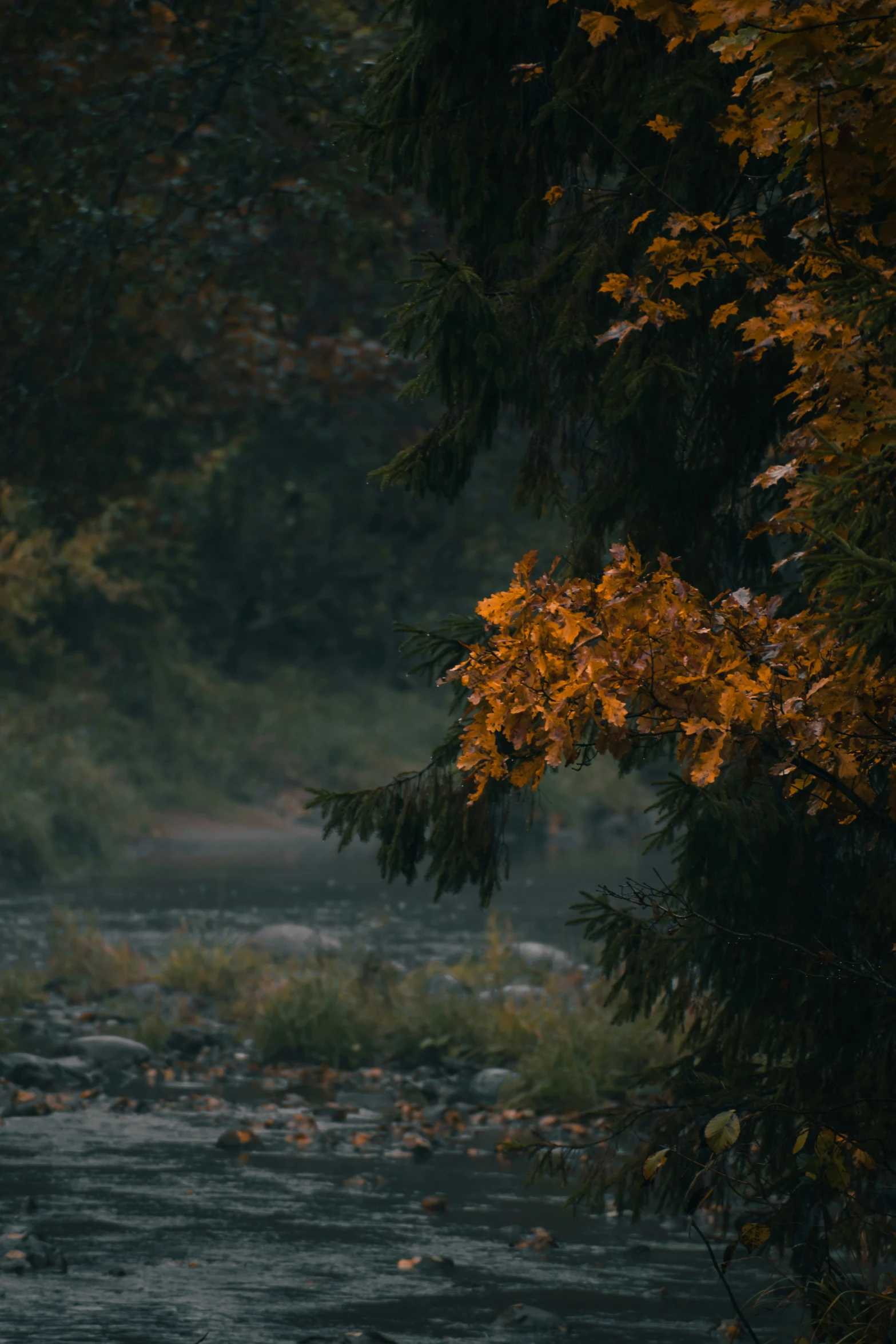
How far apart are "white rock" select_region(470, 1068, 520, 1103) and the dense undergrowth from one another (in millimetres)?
179

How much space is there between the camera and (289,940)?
655 inches

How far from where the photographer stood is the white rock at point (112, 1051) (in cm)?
1164

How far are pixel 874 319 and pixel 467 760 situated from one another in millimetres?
1467

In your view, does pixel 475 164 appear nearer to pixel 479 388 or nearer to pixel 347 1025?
pixel 479 388

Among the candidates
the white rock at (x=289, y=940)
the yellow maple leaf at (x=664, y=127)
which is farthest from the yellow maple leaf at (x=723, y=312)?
the white rock at (x=289, y=940)

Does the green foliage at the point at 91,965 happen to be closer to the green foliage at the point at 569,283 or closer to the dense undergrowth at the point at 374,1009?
the dense undergrowth at the point at 374,1009

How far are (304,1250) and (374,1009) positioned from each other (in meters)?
4.69

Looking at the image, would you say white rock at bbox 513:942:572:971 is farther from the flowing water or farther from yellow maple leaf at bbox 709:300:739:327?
yellow maple leaf at bbox 709:300:739:327

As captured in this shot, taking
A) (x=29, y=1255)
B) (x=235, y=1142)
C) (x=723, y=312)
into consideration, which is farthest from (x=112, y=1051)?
(x=723, y=312)

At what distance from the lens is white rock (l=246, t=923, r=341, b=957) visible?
16000 millimetres

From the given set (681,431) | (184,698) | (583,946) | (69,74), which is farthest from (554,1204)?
(184,698)

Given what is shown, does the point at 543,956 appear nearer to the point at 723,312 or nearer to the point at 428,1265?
the point at 428,1265

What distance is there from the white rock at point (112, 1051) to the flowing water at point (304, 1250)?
1301 millimetres

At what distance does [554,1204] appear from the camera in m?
8.82
